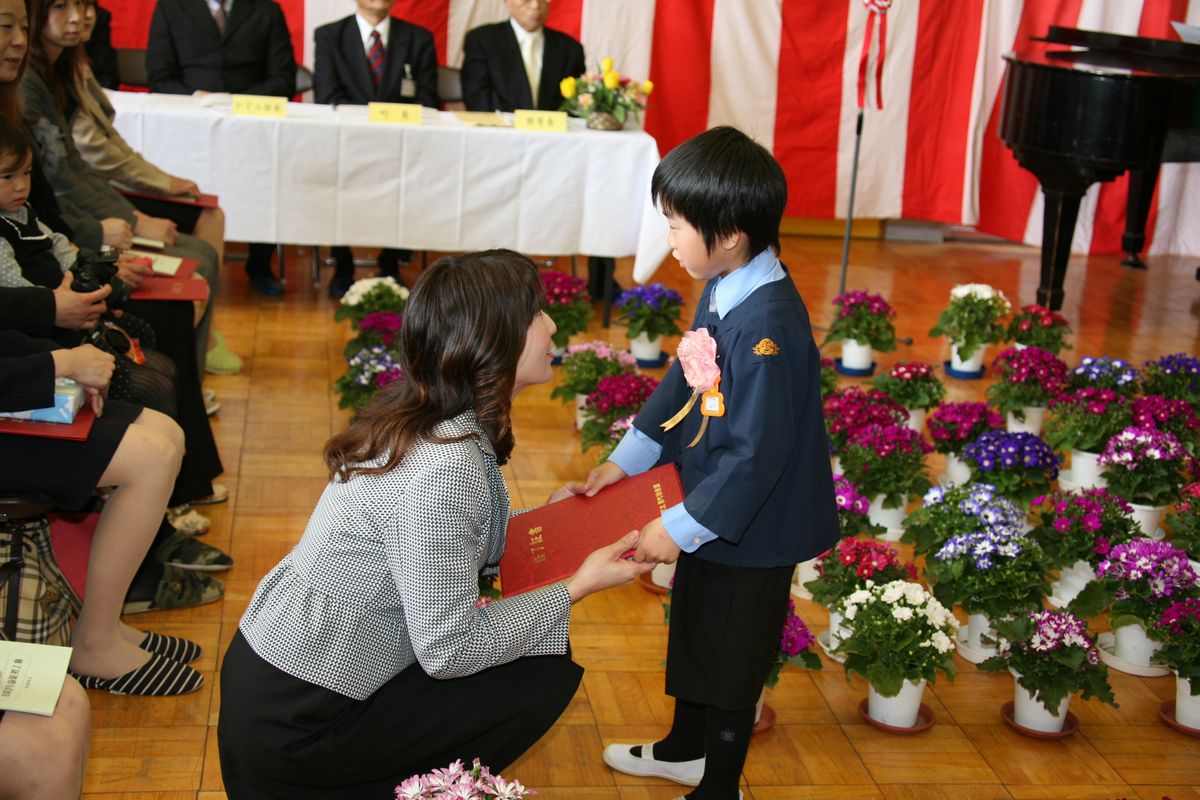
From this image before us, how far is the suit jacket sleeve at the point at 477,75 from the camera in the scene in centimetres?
580

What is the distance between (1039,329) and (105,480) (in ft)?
10.6

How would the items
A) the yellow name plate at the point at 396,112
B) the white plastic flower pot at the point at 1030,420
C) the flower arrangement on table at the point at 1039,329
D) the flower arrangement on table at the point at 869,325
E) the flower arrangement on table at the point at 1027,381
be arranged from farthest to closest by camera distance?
the yellow name plate at the point at 396,112 < the flower arrangement on table at the point at 869,325 < the flower arrangement on table at the point at 1039,329 < the white plastic flower pot at the point at 1030,420 < the flower arrangement on table at the point at 1027,381

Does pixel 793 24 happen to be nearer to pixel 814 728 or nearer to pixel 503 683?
pixel 814 728

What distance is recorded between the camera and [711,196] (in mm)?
1799

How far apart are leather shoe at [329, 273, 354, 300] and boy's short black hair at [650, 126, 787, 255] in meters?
3.86

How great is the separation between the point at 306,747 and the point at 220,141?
3.74m

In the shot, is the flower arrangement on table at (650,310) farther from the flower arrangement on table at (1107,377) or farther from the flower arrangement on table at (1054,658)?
the flower arrangement on table at (1054,658)

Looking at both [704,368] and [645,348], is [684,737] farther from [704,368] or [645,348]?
[645,348]

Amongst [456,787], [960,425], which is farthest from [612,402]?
[456,787]

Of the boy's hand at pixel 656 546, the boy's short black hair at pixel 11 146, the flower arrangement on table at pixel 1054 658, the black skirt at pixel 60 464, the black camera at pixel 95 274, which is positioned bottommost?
the flower arrangement on table at pixel 1054 658

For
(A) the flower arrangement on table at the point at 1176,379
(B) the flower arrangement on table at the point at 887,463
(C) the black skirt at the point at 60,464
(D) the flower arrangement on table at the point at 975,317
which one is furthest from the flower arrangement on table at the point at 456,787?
(D) the flower arrangement on table at the point at 975,317

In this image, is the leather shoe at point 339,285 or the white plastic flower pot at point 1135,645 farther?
the leather shoe at point 339,285

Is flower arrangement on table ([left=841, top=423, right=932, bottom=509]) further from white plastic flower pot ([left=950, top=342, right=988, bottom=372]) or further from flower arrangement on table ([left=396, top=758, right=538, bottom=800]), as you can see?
flower arrangement on table ([left=396, top=758, right=538, bottom=800])

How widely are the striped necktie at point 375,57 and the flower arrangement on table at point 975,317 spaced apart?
2.73 meters
